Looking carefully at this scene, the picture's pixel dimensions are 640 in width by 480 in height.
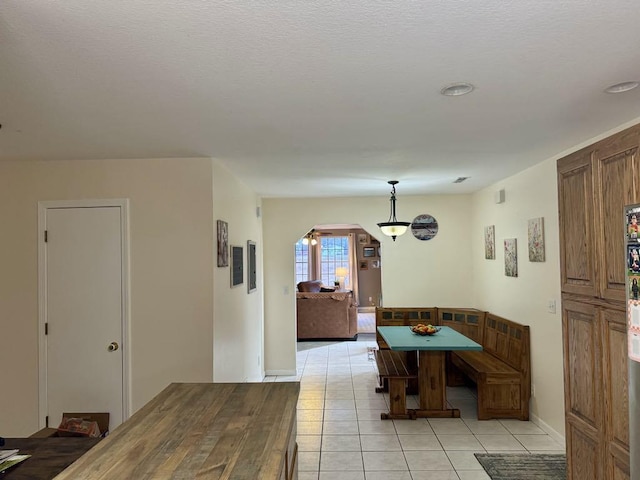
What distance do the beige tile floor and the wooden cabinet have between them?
108 centimetres

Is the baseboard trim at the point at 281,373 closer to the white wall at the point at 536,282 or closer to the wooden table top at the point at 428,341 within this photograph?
the wooden table top at the point at 428,341

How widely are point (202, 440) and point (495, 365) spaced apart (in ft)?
12.1

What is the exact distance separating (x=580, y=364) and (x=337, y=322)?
19.8 ft

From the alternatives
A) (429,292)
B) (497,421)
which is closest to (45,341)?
(497,421)

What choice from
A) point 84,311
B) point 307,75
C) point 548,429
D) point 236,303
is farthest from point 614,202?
point 84,311

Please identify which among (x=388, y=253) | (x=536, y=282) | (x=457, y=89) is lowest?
(x=536, y=282)

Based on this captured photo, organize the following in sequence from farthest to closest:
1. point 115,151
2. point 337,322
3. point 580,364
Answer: point 337,322 < point 115,151 < point 580,364

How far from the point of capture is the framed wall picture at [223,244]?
12.0 ft

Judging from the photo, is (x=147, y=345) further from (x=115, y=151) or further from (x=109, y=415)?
(x=115, y=151)

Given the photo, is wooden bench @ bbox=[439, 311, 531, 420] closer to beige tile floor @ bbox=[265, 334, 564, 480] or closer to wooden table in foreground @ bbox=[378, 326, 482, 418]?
beige tile floor @ bbox=[265, 334, 564, 480]

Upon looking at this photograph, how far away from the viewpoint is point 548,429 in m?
3.89

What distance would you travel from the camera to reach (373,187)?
5.33 metres

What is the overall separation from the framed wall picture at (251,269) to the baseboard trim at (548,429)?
3157 millimetres

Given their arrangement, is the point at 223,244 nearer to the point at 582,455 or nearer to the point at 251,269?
the point at 251,269
